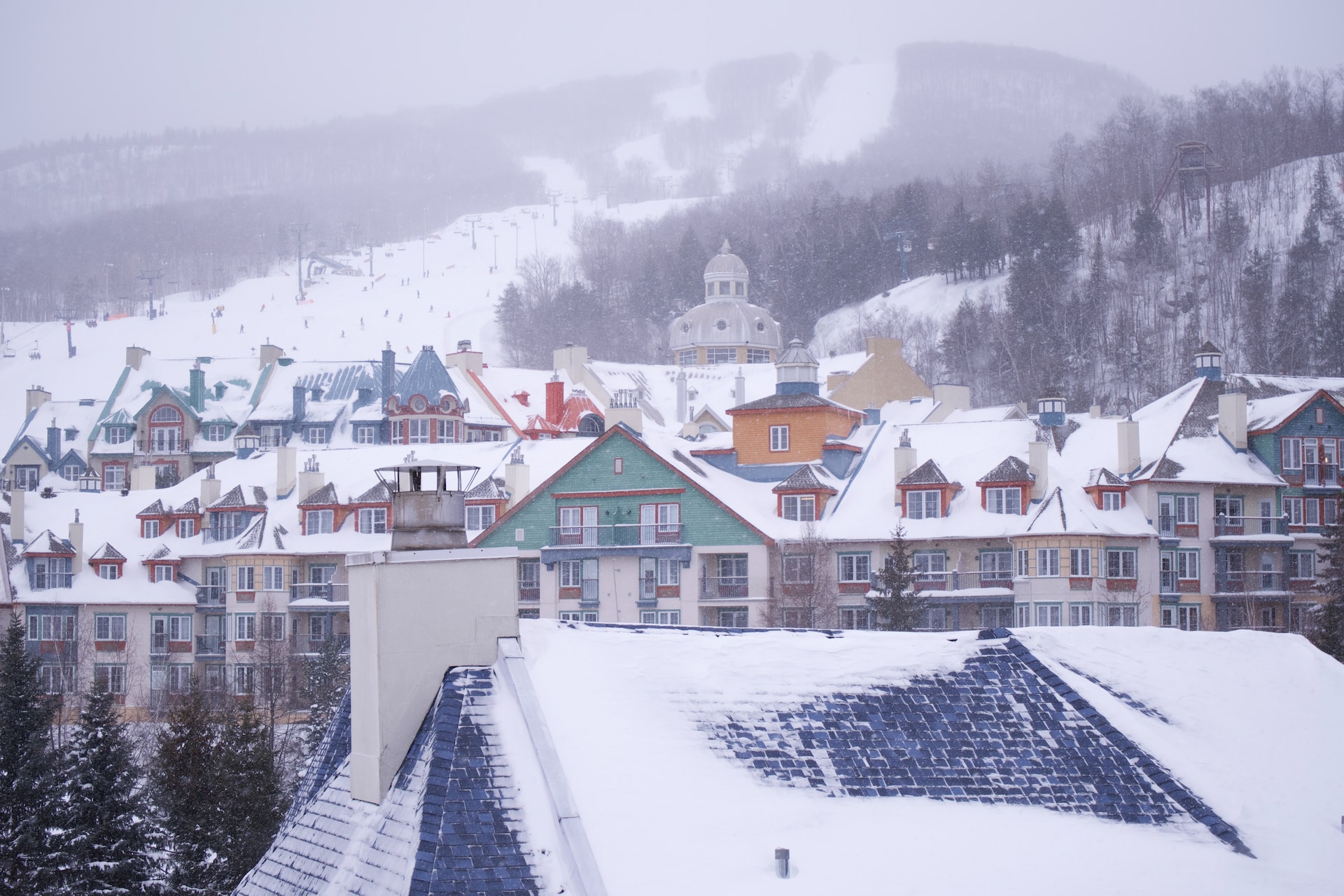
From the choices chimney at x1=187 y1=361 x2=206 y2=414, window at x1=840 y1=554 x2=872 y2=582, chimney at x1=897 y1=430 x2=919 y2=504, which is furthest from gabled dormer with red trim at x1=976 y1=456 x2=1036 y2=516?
chimney at x1=187 y1=361 x2=206 y2=414

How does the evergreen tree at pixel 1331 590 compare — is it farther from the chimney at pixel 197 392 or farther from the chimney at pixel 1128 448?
the chimney at pixel 197 392

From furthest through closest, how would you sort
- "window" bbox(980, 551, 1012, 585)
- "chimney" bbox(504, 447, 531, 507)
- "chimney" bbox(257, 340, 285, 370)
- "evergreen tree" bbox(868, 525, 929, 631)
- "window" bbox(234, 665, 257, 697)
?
"chimney" bbox(257, 340, 285, 370)
"chimney" bbox(504, 447, 531, 507)
"window" bbox(234, 665, 257, 697)
"window" bbox(980, 551, 1012, 585)
"evergreen tree" bbox(868, 525, 929, 631)

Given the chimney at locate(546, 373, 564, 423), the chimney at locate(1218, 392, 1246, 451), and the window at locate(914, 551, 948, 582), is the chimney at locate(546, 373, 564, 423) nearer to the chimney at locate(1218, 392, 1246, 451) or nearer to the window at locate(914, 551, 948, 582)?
the window at locate(914, 551, 948, 582)

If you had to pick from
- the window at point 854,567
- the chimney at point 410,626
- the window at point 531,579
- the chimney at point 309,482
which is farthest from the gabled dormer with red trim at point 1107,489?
the chimney at point 410,626

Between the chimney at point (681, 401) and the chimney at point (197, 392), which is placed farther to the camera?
the chimney at point (681, 401)

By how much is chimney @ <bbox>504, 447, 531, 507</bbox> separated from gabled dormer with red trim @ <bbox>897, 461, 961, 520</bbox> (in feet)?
47.5

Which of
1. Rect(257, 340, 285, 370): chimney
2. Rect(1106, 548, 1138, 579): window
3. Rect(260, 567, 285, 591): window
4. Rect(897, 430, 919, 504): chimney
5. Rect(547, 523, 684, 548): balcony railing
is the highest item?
Rect(257, 340, 285, 370): chimney

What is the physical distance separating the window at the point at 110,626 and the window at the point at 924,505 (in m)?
31.2

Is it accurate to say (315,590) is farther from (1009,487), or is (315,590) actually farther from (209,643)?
(1009,487)

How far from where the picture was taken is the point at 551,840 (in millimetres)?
14828

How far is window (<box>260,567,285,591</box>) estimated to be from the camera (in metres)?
62.1

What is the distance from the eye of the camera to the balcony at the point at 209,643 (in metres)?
62.5

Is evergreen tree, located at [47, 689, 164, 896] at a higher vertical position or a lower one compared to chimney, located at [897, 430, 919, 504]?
lower

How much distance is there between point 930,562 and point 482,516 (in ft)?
56.5
